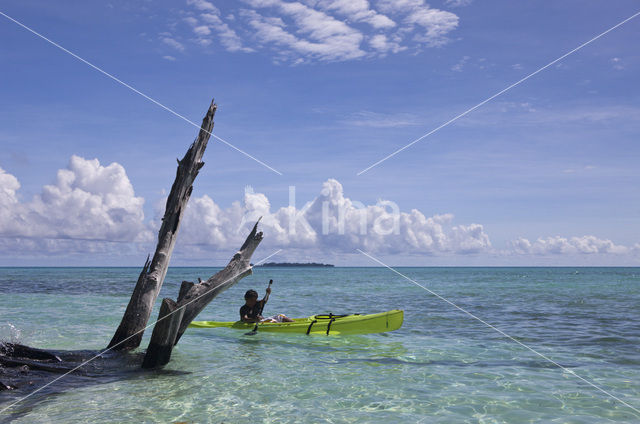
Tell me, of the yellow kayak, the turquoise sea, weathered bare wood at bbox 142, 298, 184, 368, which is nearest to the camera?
the turquoise sea

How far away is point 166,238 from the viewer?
9.95 m

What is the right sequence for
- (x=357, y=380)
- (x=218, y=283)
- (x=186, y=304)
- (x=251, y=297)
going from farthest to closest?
(x=251, y=297), (x=218, y=283), (x=357, y=380), (x=186, y=304)

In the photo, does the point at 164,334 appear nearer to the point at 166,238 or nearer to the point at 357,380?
the point at 166,238

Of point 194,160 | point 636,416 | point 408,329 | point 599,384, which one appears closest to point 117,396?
point 194,160

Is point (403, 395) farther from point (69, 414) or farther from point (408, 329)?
point (408, 329)

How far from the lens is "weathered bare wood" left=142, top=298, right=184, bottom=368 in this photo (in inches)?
340

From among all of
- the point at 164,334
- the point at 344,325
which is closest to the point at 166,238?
the point at 164,334

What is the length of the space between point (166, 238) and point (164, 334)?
2.05m

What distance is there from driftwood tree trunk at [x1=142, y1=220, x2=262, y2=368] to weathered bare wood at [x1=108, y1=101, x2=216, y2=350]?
29.5 inches

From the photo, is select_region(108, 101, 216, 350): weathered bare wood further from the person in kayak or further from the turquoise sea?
the person in kayak

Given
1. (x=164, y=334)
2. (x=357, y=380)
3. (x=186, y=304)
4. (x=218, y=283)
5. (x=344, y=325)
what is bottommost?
(x=357, y=380)

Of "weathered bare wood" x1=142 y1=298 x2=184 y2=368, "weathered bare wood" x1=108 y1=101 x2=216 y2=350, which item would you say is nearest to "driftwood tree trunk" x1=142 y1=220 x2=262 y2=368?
"weathered bare wood" x1=142 y1=298 x2=184 y2=368

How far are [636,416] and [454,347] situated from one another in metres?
5.98

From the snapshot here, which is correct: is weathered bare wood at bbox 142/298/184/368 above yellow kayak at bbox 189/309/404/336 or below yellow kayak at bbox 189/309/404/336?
above
